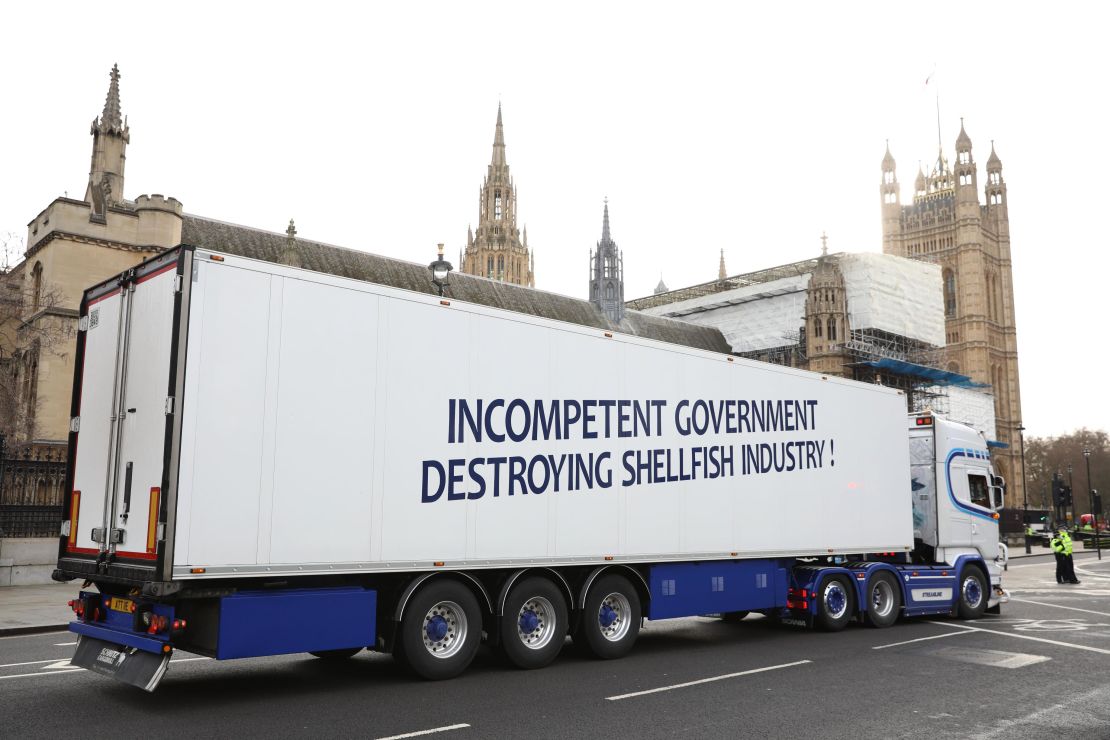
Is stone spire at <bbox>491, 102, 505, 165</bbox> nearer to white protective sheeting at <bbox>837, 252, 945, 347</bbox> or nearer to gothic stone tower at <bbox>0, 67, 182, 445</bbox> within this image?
white protective sheeting at <bbox>837, 252, 945, 347</bbox>

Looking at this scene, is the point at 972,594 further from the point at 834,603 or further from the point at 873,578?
the point at 834,603

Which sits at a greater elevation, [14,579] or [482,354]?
[482,354]

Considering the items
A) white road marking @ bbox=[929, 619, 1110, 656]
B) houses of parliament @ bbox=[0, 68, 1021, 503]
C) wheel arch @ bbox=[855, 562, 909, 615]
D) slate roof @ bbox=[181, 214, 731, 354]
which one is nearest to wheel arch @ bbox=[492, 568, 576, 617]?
wheel arch @ bbox=[855, 562, 909, 615]

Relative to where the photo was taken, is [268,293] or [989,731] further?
[268,293]

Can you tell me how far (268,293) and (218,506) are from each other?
198 centimetres

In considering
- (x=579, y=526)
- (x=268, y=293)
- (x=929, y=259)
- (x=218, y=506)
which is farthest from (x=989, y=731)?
(x=929, y=259)

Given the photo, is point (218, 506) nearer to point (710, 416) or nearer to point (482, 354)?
point (482, 354)

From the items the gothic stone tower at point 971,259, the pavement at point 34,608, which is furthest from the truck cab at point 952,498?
the gothic stone tower at point 971,259

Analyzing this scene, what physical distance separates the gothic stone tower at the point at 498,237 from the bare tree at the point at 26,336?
6200cm

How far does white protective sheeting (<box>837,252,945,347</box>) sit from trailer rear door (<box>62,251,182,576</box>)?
61.5 meters

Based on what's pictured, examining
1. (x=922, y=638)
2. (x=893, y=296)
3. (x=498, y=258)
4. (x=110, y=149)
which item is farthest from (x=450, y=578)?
(x=498, y=258)

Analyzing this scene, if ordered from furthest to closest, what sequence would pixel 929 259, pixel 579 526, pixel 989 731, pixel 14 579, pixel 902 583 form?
pixel 929 259 < pixel 14 579 < pixel 902 583 < pixel 579 526 < pixel 989 731

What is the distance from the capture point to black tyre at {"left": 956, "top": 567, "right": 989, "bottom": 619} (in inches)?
603

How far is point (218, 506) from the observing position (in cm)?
735
